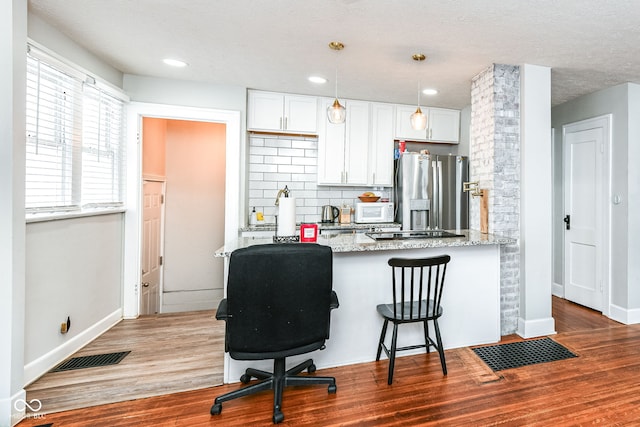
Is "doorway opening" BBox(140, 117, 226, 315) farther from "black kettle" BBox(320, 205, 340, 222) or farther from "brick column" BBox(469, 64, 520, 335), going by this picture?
"brick column" BBox(469, 64, 520, 335)

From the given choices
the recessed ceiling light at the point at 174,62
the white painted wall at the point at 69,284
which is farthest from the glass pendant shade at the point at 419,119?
the white painted wall at the point at 69,284

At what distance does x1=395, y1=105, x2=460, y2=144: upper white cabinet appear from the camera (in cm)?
420

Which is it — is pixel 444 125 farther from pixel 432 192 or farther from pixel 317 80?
pixel 317 80

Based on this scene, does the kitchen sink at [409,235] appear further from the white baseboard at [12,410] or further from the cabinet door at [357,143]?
the white baseboard at [12,410]

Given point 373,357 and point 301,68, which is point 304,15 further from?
point 373,357

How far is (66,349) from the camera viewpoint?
2.48 m

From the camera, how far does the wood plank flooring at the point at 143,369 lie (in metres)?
2.03

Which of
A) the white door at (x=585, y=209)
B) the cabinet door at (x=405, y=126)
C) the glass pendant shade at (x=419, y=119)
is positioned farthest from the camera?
the cabinet door at (x=405, y=126)

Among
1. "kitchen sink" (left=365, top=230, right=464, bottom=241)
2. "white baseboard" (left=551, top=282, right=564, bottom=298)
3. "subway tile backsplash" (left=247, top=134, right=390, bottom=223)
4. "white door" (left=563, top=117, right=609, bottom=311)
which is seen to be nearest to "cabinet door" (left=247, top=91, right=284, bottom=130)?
"subway tile backsplash" (left=247, top=134, right=390, bottom=223)

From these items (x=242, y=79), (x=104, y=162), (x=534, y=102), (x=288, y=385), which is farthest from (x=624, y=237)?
(x=104, y=162)

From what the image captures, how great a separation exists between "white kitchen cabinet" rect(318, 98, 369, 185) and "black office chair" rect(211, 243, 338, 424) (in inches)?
94.9

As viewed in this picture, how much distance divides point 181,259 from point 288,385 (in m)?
2.78
